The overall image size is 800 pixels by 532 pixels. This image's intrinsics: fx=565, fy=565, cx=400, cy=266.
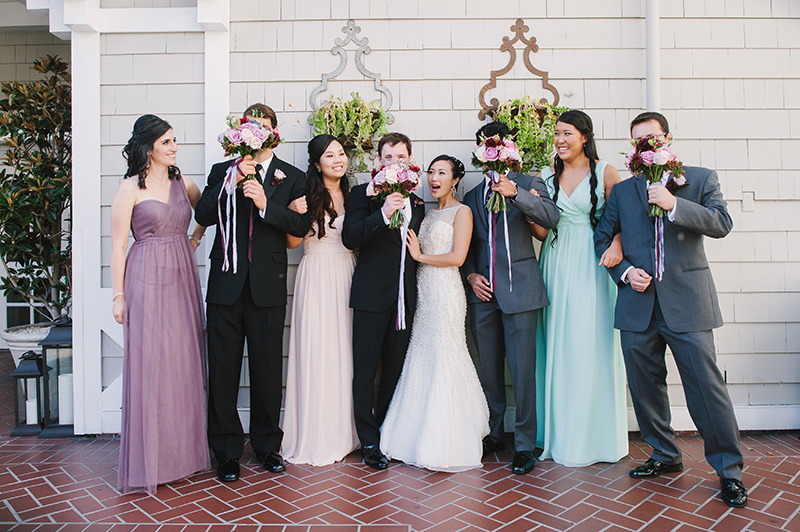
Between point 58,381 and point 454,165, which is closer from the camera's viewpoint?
point 454,165

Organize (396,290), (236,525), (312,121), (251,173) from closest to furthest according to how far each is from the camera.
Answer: (236,525) < (251,173) < (396,290) < (312,121)

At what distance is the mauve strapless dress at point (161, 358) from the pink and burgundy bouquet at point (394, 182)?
4.16ft

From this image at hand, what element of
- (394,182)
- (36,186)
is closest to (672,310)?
(394,182)

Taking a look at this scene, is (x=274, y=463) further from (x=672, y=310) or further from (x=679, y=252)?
(x=679, y=252)

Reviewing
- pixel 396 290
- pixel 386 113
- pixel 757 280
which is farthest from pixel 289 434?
pixel 757 280

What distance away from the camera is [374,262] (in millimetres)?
3854

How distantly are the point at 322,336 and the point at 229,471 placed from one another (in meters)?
1.04

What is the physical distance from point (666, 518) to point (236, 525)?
2253 millimetres

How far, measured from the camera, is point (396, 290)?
3865 mm

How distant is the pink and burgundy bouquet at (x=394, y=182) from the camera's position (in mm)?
3523

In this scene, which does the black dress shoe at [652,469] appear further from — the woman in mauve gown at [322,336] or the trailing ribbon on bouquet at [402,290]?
the woman in mauve gown at [322,336]

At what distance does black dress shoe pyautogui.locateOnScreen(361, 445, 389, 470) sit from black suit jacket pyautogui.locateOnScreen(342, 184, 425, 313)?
95cm

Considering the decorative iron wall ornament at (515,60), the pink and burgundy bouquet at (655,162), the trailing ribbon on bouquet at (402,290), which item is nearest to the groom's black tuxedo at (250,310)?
the trailing ribbon on bouquet at (402,290)

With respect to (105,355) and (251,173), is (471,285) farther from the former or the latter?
(105,355)
